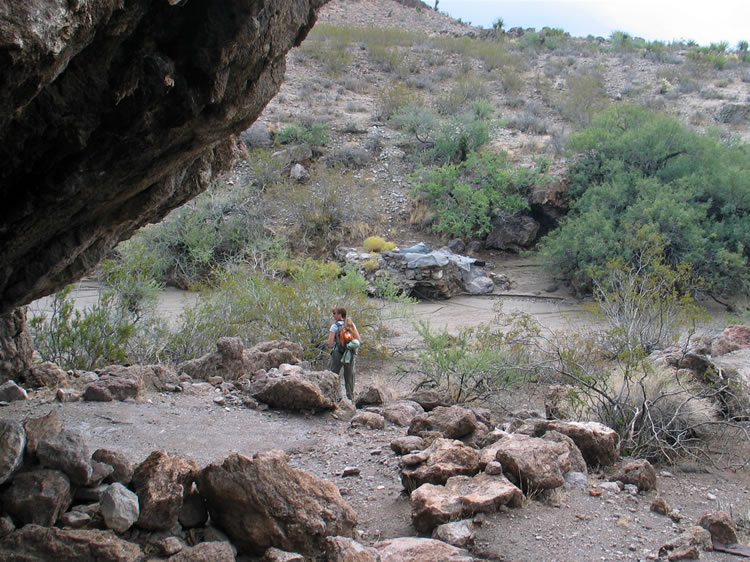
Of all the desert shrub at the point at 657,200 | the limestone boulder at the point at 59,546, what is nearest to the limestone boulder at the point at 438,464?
the limestone boulder at the point at 59,546

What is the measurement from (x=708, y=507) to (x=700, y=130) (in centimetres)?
2704

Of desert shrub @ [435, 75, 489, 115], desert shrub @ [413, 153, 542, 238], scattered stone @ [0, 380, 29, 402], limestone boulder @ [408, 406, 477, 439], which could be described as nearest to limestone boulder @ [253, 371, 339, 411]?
limestone boulder @ [408, 406, 477, 439]

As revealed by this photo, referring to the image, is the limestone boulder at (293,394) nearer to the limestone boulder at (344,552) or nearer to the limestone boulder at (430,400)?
the limestone boulder at (430,400)

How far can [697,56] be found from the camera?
3966 cm

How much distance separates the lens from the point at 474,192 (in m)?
22.6

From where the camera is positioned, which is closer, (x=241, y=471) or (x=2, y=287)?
(x=241, y=471)

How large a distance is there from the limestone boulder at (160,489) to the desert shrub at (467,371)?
613cm

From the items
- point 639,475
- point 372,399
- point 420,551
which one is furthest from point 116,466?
point 372,399

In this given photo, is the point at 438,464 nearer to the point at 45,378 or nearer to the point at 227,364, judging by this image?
the point at 45,378

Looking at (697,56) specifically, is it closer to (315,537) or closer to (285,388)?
(285,388)

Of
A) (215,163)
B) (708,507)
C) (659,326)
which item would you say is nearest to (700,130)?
(659,326)

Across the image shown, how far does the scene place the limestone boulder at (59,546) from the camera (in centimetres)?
319

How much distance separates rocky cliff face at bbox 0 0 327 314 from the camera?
2.96 metres

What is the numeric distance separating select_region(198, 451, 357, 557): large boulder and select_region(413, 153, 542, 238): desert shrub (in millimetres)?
18694
